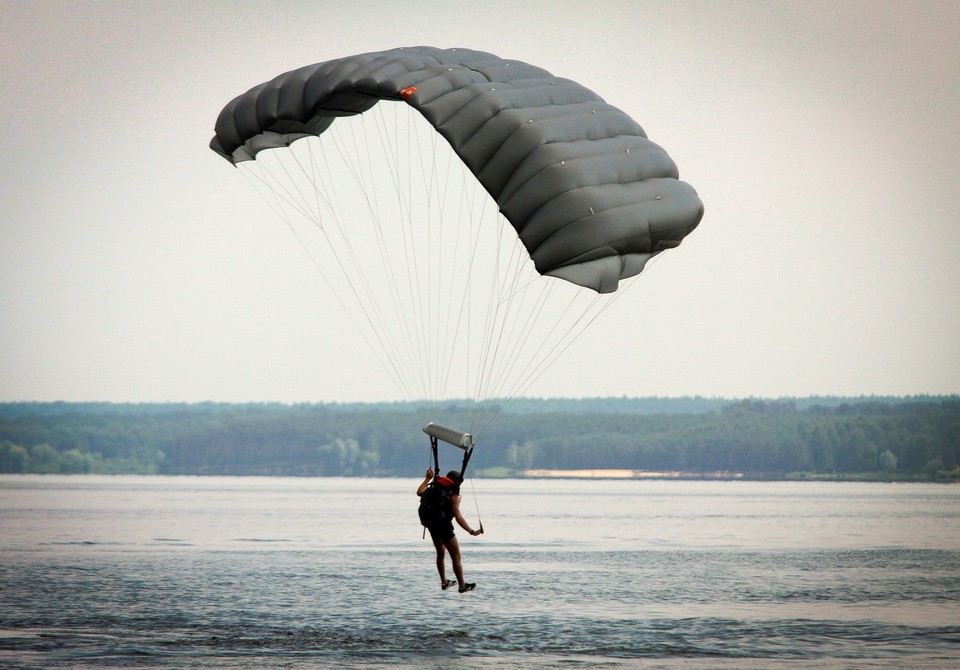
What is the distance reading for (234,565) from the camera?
29328 mm

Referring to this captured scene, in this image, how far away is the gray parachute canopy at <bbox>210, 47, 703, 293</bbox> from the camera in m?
14.7

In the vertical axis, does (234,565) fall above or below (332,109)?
below

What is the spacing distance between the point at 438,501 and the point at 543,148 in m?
4.28

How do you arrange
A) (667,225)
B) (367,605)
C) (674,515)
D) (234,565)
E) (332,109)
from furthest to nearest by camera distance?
(674,515) < (234,565) < (367,605) < (332,109) < (667,225)

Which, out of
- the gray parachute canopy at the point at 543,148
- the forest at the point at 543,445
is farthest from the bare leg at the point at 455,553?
the forest at the point at 543,445

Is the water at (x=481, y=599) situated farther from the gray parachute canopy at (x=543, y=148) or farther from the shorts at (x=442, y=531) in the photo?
the gray parachute canopy at (x=543, y=148)

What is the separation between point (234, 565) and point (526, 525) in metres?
22.5

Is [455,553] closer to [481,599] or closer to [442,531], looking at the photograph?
[442,531]

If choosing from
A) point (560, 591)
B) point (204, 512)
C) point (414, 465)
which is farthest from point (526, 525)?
point (414, 465)

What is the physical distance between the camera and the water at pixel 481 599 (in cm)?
1669

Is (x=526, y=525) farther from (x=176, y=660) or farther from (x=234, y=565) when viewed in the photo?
(x=176, y=660)

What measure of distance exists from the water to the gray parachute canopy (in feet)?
16.8

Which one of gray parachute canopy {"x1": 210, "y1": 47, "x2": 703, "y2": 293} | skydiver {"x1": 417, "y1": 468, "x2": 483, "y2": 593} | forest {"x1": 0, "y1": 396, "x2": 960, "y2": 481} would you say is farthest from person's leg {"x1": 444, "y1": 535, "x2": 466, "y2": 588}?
forest {"x1": 0, "y1": 396, "x2": 960, "y2": 481}

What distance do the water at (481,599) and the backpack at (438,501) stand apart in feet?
6.00
